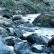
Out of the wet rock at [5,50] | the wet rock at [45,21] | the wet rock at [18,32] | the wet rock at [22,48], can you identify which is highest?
the wet rock at [5,50]

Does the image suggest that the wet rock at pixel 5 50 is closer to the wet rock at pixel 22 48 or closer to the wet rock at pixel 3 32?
the wet rock at pixel 22 48

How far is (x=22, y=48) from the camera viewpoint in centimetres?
677

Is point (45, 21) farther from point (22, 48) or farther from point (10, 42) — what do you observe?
point (22, 48)

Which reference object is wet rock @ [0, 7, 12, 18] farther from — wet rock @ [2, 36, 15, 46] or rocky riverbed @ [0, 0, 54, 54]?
wet rock @ [2, 36, 15, 46]

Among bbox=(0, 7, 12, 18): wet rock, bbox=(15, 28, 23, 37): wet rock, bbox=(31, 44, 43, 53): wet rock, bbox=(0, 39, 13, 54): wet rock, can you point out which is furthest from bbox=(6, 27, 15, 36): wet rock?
bbox=(0, 7, 12, 18): wet rock

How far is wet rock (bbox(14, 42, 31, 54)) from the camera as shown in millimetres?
6660

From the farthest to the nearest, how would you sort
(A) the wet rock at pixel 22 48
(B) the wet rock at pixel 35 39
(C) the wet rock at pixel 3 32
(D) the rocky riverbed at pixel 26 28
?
(C) the wet rock at pixel 3 32
(B) the wet rock at pixel 35 39
(D) the rocky riverbed at pixel 26 28
(A) the wet rock at pixel 22 48

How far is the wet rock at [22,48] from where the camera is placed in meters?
6.66

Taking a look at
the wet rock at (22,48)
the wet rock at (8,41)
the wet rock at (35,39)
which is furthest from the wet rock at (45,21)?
the wet rock at (22,48)

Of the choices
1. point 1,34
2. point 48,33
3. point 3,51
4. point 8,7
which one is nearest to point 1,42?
point 3,51

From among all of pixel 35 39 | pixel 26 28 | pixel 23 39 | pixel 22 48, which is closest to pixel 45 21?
pixel 26 28

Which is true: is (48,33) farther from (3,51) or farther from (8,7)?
(8,7)

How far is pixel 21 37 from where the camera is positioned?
26.9 feet

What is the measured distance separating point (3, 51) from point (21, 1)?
26.8ft
